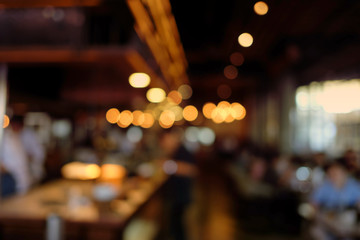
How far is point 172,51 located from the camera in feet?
23.4

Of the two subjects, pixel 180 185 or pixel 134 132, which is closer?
pixel 180 185

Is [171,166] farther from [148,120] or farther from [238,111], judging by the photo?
[238,111]

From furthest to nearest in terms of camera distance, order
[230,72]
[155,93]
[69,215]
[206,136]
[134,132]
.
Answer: [206,136] → [134,132] → [230,72] → [155,93] → [69,215]

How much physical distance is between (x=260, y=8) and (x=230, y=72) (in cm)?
987

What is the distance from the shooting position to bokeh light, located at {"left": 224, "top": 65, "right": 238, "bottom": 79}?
507 inches

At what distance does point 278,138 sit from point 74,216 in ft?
26.5

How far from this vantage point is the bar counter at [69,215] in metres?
3.32

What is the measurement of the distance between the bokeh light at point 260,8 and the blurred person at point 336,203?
1.89 m

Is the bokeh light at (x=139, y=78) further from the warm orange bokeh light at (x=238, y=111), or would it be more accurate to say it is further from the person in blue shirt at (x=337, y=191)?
the warm orange bokeh light at (x=238, y=111)

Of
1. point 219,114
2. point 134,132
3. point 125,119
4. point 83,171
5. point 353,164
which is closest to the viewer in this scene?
point 353,164

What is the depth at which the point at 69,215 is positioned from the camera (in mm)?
3469

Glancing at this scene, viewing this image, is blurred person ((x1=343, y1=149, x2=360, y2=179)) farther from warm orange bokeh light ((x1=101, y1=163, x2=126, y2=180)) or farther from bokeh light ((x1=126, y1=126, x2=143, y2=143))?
bokeh light ((x1=126, y1=126, x2=143, y2=143))

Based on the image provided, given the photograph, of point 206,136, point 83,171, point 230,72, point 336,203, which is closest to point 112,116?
point 230,72

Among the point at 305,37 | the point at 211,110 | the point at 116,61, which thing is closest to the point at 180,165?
the point at 116,61
